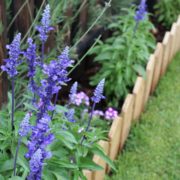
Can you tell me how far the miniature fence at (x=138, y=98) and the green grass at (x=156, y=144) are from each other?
8 centimetres

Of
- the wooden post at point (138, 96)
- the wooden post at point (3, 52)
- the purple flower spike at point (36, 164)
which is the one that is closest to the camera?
the purple flower spike at point (36, 164)

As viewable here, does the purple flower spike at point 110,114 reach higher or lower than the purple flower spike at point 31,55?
lower

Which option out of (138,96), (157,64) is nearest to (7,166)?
(138,96)

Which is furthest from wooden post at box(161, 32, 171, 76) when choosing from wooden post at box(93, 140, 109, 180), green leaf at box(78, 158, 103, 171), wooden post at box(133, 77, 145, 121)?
green leaf at box(78, 158, 103, 171)

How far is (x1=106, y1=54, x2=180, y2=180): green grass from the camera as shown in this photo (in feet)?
11.1

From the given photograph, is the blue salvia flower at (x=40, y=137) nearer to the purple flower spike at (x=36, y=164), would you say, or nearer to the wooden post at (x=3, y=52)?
the purple flower spike at (x=36, y=164)

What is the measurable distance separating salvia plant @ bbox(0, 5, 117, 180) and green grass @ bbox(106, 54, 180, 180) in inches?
41.7

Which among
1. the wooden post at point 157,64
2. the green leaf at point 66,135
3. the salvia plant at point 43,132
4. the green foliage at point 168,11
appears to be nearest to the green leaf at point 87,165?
the salvia plant at point 43,132

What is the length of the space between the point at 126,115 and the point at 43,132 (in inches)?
67.4

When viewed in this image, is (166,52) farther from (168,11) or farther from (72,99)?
(72,99)

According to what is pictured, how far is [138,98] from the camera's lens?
142 inches

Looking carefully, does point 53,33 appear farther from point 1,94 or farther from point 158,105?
point 158,105

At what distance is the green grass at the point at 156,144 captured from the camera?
11.1ft

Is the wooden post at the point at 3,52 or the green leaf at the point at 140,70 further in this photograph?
the green leaf at the point at 140,70
